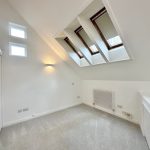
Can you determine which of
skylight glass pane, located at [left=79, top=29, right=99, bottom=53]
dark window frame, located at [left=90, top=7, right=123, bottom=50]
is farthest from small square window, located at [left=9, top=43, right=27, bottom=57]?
dark window frame, located at [left=90, top=7, right=123, bottom=50]

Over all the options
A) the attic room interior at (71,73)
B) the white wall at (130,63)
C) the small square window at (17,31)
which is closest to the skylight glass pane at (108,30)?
the attic room interior at (71,73)

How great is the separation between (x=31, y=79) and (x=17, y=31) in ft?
4.96

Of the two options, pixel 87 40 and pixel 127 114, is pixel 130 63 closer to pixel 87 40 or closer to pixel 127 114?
pixel 87 40

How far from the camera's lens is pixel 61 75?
4.09 meters

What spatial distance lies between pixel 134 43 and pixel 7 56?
3.13 m

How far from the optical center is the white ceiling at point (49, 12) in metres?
1.97

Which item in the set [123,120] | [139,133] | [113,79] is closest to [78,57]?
[113,79]

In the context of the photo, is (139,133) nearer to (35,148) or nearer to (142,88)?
(142,88)

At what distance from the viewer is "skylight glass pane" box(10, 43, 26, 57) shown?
3.08 meters

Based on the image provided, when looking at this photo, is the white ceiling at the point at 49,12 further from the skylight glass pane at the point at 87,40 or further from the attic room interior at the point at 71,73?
the skylight glass pane at the point at 87,40

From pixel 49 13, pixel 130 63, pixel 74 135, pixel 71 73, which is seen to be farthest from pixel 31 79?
pixel 130 63

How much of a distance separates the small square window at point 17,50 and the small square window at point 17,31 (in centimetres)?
28

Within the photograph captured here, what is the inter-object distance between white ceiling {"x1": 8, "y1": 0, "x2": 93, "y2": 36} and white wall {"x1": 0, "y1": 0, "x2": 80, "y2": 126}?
360mm

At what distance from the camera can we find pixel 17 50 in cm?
318
